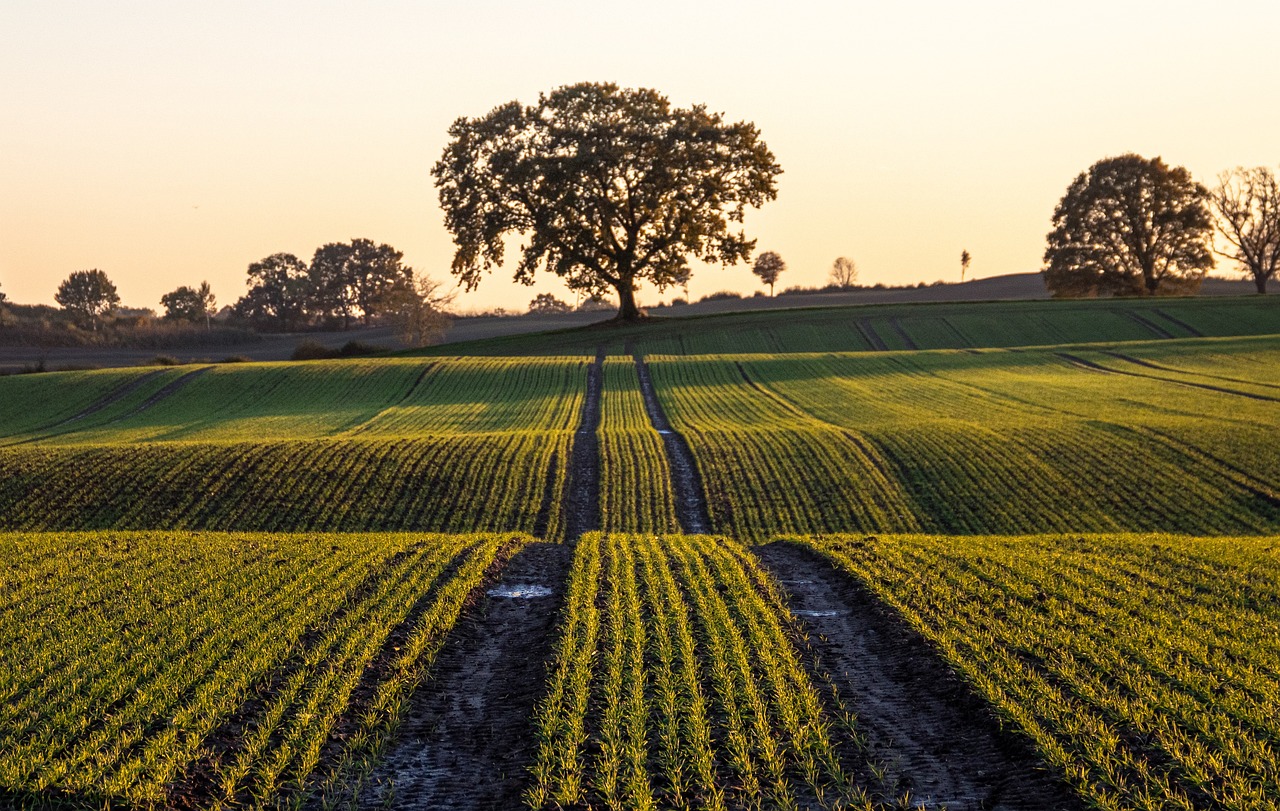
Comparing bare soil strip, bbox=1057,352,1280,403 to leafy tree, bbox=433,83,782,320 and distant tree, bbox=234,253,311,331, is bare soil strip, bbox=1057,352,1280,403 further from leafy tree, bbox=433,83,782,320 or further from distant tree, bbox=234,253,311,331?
distant tree, bbox=234,253,311,331

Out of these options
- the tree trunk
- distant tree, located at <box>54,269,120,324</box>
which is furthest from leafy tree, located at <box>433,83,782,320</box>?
distant tree, located at <box>54,269,120,324</box>

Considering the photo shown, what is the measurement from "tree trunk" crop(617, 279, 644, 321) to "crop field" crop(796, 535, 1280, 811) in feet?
198

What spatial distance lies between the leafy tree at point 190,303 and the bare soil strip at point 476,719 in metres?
139

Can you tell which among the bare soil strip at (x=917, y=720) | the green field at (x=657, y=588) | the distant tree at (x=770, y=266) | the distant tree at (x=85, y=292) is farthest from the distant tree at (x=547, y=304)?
the bare soil strip at (x=917, y=720)

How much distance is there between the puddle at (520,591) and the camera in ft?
53.4

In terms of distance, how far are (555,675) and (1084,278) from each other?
93.8 m

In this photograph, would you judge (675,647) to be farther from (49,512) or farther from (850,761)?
(49,512)

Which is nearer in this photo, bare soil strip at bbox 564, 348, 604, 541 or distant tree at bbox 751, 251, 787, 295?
bare soil strip at bbox 564, 348, 604, 541

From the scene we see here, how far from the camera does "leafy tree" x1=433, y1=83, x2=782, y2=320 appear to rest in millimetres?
72688

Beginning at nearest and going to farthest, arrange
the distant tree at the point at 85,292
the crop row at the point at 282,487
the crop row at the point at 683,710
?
the crop row at the point at 683,710 → the crop row at the point at 282,487 → the distant tree at the point at 85,292

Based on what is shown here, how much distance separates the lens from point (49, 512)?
2770cm

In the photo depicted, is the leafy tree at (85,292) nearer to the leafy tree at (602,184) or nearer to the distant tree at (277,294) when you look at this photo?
the distant tree at (277,294)

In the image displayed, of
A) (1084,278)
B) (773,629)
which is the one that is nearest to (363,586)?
(773,629)

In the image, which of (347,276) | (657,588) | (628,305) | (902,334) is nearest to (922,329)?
(902,334)
